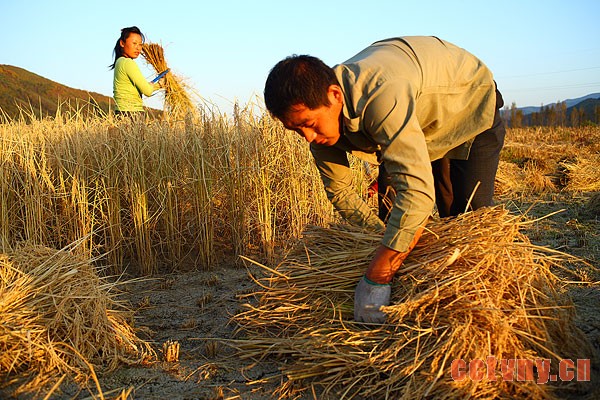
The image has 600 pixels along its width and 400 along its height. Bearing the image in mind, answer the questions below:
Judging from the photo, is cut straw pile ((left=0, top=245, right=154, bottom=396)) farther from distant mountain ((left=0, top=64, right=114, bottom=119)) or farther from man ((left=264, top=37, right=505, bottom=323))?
distant mountain ((left=0, top=64, right=114, bottom=119))

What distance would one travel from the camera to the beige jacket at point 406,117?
5.14 feet

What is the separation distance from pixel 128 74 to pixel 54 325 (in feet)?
10.4

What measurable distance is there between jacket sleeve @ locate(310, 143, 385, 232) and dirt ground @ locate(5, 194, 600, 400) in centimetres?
68

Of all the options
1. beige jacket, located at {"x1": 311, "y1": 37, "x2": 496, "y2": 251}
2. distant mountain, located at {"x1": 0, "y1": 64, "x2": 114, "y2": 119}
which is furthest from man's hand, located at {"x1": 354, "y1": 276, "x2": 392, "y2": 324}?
distant mountain, located at {"x1": 0, "y1": 64, "x2": 114, "y2": 119}

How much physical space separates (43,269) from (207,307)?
0.95 meters

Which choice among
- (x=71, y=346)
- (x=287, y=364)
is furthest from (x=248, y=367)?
(x=71, y=346)

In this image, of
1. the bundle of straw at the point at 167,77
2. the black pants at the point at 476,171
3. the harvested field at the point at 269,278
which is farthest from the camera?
the bundle of straw at the point at 167,77

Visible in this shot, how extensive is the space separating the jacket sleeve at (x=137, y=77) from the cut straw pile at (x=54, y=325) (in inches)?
105

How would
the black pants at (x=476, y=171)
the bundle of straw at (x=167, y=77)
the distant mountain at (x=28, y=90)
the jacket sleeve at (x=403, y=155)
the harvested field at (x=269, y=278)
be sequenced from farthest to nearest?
the distant mountain at (x=28, y=90) < the bundle of straw at (x=167, y=77) < the black pants at (x=476, y=171) < the harvested field at (x=269, y=278) < the jacket sleeve at (x=403, y=155)

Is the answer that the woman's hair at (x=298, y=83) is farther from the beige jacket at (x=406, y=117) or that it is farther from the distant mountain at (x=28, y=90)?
the distant mountain at (x=28, y=90)

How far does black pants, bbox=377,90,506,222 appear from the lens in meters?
2.13

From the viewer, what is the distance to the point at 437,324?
1685 millimetres

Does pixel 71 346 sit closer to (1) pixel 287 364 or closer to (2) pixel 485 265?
(1) pixel 287 364

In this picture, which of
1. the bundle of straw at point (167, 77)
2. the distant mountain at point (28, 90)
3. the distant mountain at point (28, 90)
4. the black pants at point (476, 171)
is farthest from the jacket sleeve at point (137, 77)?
the distant mountain at point (28, 90)
